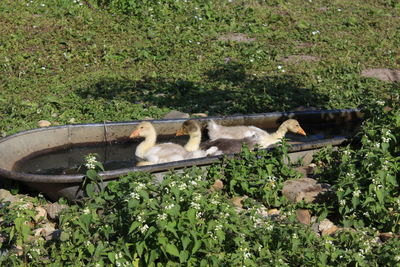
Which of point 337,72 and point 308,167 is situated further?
point 337,72

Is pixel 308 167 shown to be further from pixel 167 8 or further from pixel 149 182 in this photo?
pixel 167 8

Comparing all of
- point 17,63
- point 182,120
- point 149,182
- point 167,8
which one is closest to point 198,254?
point 149,182

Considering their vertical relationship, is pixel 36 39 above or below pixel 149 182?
above

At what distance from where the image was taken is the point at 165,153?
7707mm

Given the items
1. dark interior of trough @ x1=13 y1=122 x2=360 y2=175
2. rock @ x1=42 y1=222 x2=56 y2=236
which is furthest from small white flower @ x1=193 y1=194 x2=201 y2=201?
dark interior of trough @ x1=13 y1=122 x2=360 y2=175

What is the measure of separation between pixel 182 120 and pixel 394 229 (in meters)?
3.14

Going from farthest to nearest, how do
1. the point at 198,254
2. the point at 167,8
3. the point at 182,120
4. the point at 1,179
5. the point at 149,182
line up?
the point at 167,8
the point at 182,120
the point at 1,179
the point at 149,182
the point at 198,254

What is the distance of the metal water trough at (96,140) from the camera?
632 cm

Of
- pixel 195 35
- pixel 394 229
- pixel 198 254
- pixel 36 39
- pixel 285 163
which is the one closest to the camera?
pixel 198 254

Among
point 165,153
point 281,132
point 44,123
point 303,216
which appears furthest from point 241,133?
point 44,123

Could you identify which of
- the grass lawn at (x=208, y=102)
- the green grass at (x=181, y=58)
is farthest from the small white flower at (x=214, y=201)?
the green grass at (x=181, y=58)

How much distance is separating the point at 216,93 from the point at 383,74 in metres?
3.23

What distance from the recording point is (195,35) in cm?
1302

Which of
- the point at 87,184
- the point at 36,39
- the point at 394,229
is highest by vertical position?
the point at 36,39
